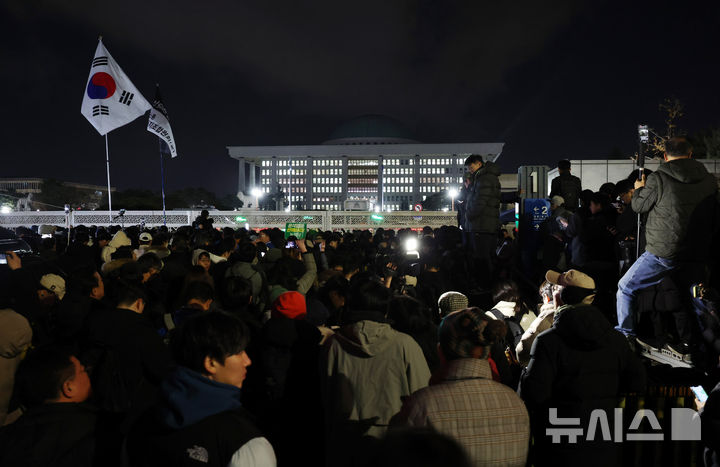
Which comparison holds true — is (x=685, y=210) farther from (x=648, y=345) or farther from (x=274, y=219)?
(x=274, y=219)

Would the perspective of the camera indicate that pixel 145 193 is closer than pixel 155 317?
No

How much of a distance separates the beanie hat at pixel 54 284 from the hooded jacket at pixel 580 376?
4.77 meters

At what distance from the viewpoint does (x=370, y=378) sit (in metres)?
2.39

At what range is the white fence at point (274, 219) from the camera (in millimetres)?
19453

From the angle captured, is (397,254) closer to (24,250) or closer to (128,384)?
(128,384)

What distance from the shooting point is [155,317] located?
15.0ft

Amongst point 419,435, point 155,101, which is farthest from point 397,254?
point 155,101

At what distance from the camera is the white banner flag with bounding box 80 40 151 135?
14930mm

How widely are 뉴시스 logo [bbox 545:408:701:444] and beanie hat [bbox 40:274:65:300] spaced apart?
4.90 m

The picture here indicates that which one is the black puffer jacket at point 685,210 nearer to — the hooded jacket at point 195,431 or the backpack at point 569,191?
the backpack at point 569,191

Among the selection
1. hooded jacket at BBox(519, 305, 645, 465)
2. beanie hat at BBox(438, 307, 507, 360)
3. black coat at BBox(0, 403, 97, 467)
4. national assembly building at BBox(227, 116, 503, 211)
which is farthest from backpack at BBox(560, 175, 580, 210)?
national assembly building at BBox(227, 116, 503, 211)

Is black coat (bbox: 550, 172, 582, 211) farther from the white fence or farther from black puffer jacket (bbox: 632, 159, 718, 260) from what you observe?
the white fence

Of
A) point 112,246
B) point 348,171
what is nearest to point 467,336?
point 112,246

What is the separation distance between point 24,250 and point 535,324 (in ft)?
32.9
